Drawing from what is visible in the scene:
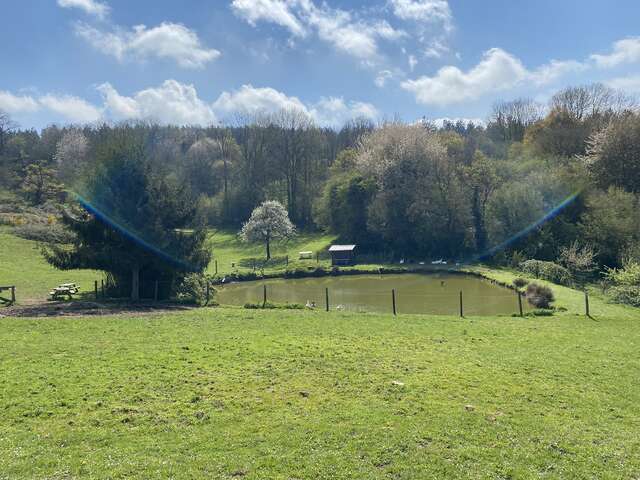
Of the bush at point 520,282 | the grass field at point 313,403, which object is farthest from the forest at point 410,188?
the grass field at point 313,403

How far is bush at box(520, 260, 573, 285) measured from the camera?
112 feet

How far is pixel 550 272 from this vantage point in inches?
1388

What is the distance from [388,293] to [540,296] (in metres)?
10.1

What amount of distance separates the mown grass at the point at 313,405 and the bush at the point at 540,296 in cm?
963

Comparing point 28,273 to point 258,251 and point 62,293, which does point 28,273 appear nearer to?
point 62,293

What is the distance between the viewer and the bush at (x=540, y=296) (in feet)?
87.4

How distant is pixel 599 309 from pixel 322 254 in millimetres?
Result: 32828

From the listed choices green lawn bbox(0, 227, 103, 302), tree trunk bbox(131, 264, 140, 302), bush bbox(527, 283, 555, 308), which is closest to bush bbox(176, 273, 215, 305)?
tree trunk bbox(131, 264, 140, 302)

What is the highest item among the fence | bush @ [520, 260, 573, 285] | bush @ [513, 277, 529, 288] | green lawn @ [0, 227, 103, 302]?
green lawn @ [0, 227, 103, 302]

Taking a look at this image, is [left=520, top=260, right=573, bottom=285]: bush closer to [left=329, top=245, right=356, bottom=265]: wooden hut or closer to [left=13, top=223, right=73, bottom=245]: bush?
[left=329, top=245, right=356, bottom=265]: wooden hut

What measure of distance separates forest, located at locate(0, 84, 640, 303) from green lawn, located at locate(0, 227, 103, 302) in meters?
2.66

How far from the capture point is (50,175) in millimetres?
66188

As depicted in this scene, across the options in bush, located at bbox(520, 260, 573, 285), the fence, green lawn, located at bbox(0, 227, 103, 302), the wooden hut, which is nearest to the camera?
the fence

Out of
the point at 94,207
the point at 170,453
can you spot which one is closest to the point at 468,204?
the point at 94,207
